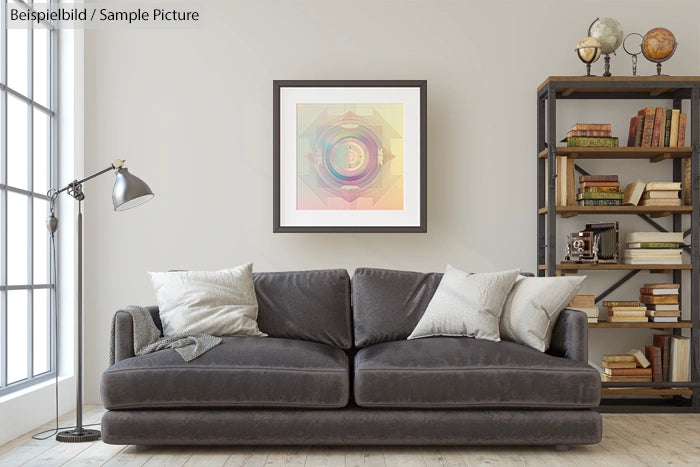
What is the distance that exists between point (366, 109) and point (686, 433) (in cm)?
257

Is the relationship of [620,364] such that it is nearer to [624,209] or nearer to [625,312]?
[625,312]

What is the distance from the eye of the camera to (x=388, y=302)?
14.4 feet

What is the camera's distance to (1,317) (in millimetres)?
4105

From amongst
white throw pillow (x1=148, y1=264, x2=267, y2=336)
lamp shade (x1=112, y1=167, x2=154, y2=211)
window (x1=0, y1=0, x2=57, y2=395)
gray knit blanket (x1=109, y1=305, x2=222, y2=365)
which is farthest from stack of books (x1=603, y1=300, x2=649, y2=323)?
window (x1=0, y1=0, x2=57, y2=395)

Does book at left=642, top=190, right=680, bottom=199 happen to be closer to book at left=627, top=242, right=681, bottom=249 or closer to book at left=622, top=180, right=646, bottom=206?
book at left=622, top=180, right=646, bottom=206

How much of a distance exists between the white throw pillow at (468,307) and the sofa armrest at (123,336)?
1403 millimetres

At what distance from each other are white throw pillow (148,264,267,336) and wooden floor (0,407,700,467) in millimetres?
605

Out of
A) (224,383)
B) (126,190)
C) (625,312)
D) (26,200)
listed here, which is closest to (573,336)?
(625,312)

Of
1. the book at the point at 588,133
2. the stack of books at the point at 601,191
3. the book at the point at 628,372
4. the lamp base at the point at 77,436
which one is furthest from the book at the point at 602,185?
the lamp base at the point at 77,436

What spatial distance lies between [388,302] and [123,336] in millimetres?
1382

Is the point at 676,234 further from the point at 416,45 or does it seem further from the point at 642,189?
the point at 416,45

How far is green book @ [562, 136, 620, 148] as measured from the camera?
4.82 meters

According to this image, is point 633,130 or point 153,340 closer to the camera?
point 153,340

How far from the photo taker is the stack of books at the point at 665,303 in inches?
190
